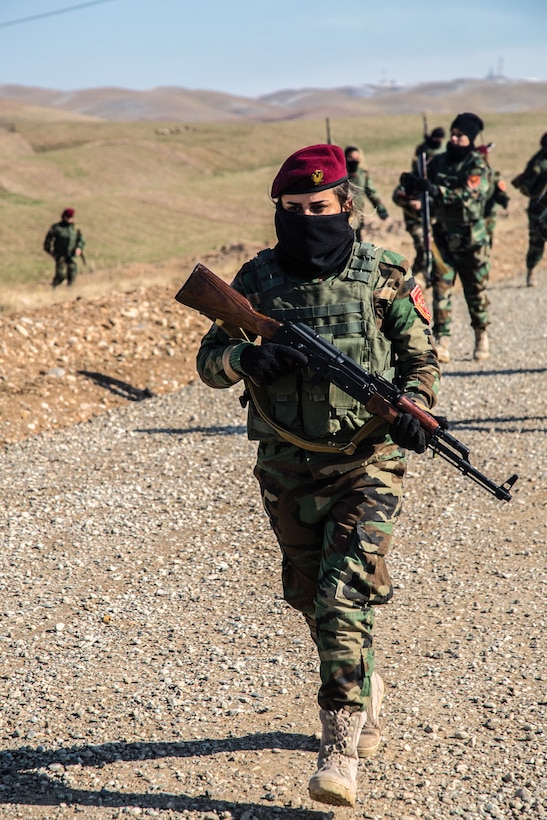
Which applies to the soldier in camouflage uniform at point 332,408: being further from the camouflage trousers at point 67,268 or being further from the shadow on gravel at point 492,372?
the camouflage trousers at point 67,268

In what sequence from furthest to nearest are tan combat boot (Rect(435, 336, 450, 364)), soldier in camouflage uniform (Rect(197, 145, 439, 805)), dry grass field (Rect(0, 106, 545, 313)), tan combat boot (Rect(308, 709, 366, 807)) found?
dry grass field (Rect(0, 106, 545, 313)), tan combat boot (Rect(435, 336, 450, 364)), soldier in camouflage uniform (Rect(197, 145, 439, 805)), tan combat boot (Rect(308, 709, 366, 807))

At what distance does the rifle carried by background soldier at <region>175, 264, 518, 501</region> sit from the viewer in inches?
120

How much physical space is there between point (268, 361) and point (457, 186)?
675 cm

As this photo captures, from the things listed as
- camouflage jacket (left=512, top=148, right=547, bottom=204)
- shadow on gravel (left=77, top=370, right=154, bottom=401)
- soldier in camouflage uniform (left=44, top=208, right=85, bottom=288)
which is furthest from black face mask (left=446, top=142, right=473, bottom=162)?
soldier in camouflage uniform (left=44, top=208, right=85, bottom=288)

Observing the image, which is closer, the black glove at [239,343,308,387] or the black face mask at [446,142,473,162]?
the black glove at [239,343,308,387]

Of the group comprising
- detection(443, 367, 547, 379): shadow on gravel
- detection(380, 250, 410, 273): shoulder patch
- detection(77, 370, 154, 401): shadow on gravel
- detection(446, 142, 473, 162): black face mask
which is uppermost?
detection(446, 142, 473, 162): black face mask

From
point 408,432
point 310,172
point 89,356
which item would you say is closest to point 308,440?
point 408,432

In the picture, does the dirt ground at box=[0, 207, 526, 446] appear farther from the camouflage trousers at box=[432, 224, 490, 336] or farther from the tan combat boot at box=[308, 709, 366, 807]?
the tan combat boot at box=[308, 709, 366, 807]

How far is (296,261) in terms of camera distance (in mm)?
3205

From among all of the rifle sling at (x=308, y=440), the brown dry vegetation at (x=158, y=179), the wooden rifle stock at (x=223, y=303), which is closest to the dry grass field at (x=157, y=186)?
the brown dry vegetation at (x=158, y=179)

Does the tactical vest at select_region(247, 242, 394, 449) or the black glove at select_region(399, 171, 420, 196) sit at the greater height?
the black glove at select_region(399, 171, 420, 196)

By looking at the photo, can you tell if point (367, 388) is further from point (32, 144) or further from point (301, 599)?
point (32, 144)

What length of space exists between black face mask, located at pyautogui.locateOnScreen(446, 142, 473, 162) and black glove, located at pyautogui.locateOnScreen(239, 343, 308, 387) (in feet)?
22.3

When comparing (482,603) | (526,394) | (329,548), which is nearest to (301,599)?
(329,548)
